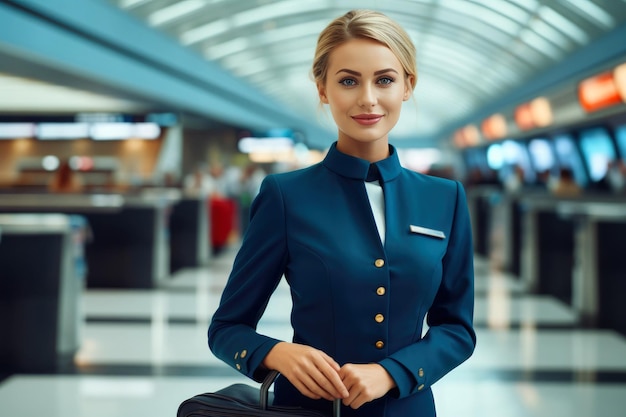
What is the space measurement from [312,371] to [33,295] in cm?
527

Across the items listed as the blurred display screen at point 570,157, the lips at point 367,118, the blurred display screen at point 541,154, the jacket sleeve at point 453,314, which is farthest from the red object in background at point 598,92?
the lips at point 367,118

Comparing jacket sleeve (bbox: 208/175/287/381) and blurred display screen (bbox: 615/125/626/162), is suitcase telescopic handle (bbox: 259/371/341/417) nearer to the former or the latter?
jacket sleeve (bbox: 208/175/287/381)

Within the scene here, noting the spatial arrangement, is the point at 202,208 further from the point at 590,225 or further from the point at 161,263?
the point at 590,225

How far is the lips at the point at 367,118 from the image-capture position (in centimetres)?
149

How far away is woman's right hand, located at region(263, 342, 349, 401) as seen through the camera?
4.41ft

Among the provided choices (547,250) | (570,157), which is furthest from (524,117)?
(547,250)

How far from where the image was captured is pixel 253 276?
1517 millimetres

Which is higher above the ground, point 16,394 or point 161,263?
point 161,263

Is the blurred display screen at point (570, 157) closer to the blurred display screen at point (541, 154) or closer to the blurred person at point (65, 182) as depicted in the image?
the blurred display screen at point (541, 154)

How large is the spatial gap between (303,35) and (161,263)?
11.9m

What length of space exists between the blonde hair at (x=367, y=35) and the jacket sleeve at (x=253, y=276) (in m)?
0.27

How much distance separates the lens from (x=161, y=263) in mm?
10898

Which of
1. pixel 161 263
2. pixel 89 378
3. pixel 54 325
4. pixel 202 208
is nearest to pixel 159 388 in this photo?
pixel 89 378

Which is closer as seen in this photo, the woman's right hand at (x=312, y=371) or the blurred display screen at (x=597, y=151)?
the woman's right hand at (x=312, y=371)
